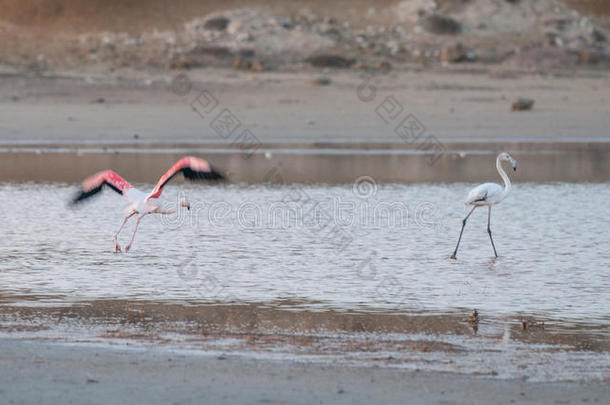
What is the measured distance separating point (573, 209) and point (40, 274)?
23.1 ft

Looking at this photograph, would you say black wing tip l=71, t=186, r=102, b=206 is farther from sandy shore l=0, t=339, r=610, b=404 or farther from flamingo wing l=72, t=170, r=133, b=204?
sandy shore l=0, t=339, r=610, b=404

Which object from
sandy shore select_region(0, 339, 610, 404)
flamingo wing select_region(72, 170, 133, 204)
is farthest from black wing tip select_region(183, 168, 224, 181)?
sandy shore select_region(0, 339, 610, 404)

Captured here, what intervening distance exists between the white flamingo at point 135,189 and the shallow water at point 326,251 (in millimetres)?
411

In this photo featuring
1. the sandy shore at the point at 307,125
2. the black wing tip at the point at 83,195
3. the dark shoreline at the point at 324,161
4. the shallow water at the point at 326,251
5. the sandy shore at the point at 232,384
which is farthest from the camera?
the sandy shore at the point at 307,125

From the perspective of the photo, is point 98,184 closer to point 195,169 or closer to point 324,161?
point 195,169

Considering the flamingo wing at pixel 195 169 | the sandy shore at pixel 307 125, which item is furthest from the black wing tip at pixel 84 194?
the sandy shore at pixel 307 125

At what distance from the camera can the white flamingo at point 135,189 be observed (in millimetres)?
9391

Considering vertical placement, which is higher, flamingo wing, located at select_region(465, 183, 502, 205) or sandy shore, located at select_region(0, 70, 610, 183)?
sandy shore, located at select_region(0, 70, 610, 183)

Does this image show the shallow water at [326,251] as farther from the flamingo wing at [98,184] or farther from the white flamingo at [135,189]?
the flamingo wing at [98,184]

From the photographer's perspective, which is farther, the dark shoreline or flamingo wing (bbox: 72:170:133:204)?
the dark shoreline

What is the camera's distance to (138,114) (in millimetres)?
24562

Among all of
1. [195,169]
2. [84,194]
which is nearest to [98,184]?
[84,194]

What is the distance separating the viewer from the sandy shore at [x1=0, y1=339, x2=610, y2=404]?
5453 mm

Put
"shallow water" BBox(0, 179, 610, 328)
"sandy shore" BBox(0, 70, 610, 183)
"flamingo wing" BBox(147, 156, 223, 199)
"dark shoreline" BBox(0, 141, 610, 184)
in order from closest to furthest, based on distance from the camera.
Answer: "shallow water" BBox(0, 179, 610, 328) → "flamingo wing" BBox(147, 156, 223, 199) → "dark shoreline" BBox(0, 141, 610, 184) → "sandy shore" BBox(0, 70, 610, 183)
